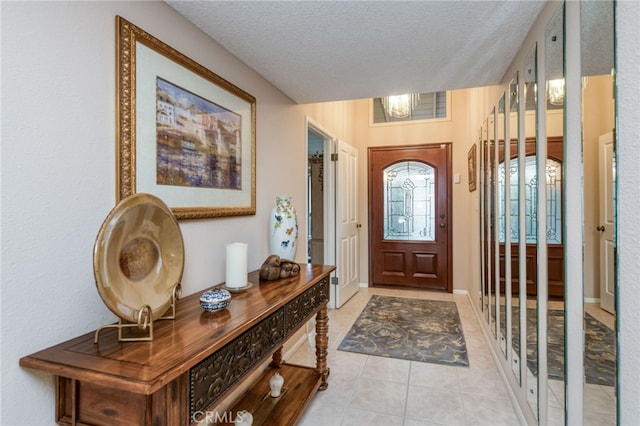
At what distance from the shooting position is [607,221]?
929 millimetres

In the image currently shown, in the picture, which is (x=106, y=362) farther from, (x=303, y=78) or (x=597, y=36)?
(x=303, y=78)

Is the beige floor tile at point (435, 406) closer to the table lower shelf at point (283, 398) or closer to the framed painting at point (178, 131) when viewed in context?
the table lower shelf at point (283, 398)

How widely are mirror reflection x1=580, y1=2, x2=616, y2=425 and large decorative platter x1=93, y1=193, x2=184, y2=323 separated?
1386 millimetres

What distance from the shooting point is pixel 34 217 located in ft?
3.17

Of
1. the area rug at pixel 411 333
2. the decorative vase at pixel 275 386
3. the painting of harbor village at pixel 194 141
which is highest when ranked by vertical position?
the painting of harbor village at pixel 194 141

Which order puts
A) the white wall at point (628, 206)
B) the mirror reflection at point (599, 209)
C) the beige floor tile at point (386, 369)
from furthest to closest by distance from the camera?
the beige floor tile at point (386, 369)
the mirror reflection at point (599, 209)
the white wall at point (628, 206)

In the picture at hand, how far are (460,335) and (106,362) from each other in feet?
9.94

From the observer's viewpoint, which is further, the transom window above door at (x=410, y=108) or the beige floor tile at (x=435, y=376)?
the transom window above door at (x=410, y=108)

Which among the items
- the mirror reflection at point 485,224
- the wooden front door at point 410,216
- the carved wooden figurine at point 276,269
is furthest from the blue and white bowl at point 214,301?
the wooden front door at point 410,216

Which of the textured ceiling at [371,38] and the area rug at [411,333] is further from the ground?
the textured ceiling at [371,38]

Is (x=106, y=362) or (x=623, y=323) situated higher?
(x=623, y=323)

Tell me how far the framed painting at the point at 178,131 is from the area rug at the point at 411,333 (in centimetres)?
175

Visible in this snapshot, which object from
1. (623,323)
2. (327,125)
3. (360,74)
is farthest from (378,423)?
(327,125)

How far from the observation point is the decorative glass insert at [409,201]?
4680mm
